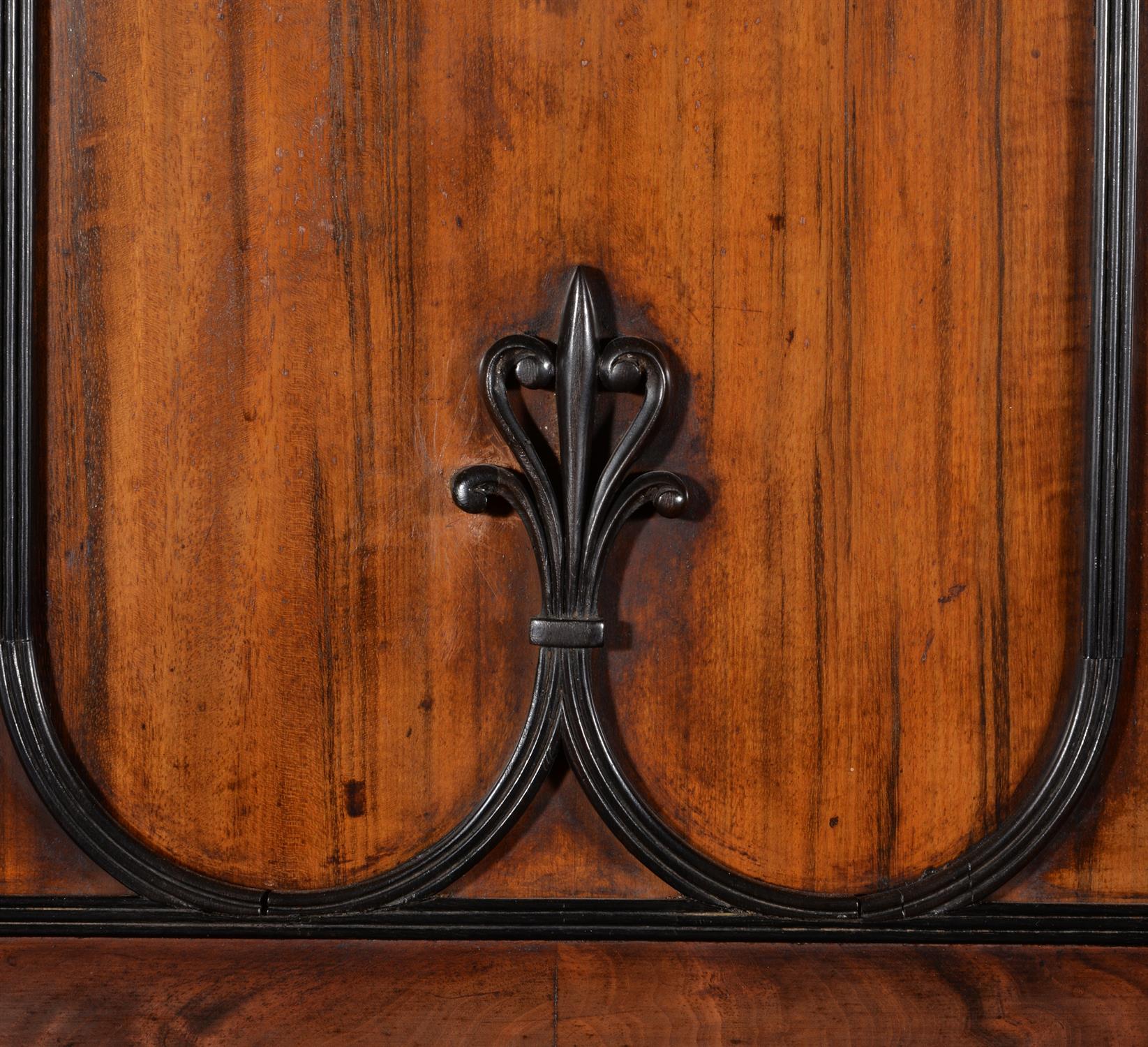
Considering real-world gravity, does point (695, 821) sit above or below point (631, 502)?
below

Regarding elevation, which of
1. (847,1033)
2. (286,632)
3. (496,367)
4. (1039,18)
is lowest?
(847,1033)

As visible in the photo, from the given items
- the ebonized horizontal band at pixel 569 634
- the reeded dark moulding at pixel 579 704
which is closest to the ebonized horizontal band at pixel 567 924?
the reeded dark moulding at pixel 579 704

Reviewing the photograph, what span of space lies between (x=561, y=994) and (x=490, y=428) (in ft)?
0.85

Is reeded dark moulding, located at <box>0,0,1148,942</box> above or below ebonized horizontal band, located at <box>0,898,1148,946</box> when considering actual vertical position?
above

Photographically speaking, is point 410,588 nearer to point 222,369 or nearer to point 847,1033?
point 222,369

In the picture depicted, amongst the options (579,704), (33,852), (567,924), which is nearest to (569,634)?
(579,704)

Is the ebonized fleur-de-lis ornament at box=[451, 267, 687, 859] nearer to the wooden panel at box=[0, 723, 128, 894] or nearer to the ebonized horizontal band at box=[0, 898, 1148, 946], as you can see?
the ebonized horizontal band at box=[0, 898, 1148, 946]

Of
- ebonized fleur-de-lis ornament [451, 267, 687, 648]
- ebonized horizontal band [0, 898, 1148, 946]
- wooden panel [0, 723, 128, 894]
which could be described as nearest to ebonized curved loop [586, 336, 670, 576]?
ebonized fleur-de-lis ornament [451, 267, 687, 648]

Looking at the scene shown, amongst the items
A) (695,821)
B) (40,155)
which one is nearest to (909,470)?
(695,821)

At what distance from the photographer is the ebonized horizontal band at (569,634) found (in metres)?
0.42

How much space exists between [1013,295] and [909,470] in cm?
9

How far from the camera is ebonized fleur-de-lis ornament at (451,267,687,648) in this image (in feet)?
1.37

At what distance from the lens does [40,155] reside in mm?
423

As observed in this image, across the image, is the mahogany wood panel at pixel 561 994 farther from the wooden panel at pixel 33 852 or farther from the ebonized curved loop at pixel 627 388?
the ebonized curved loop at pixel 627 388
